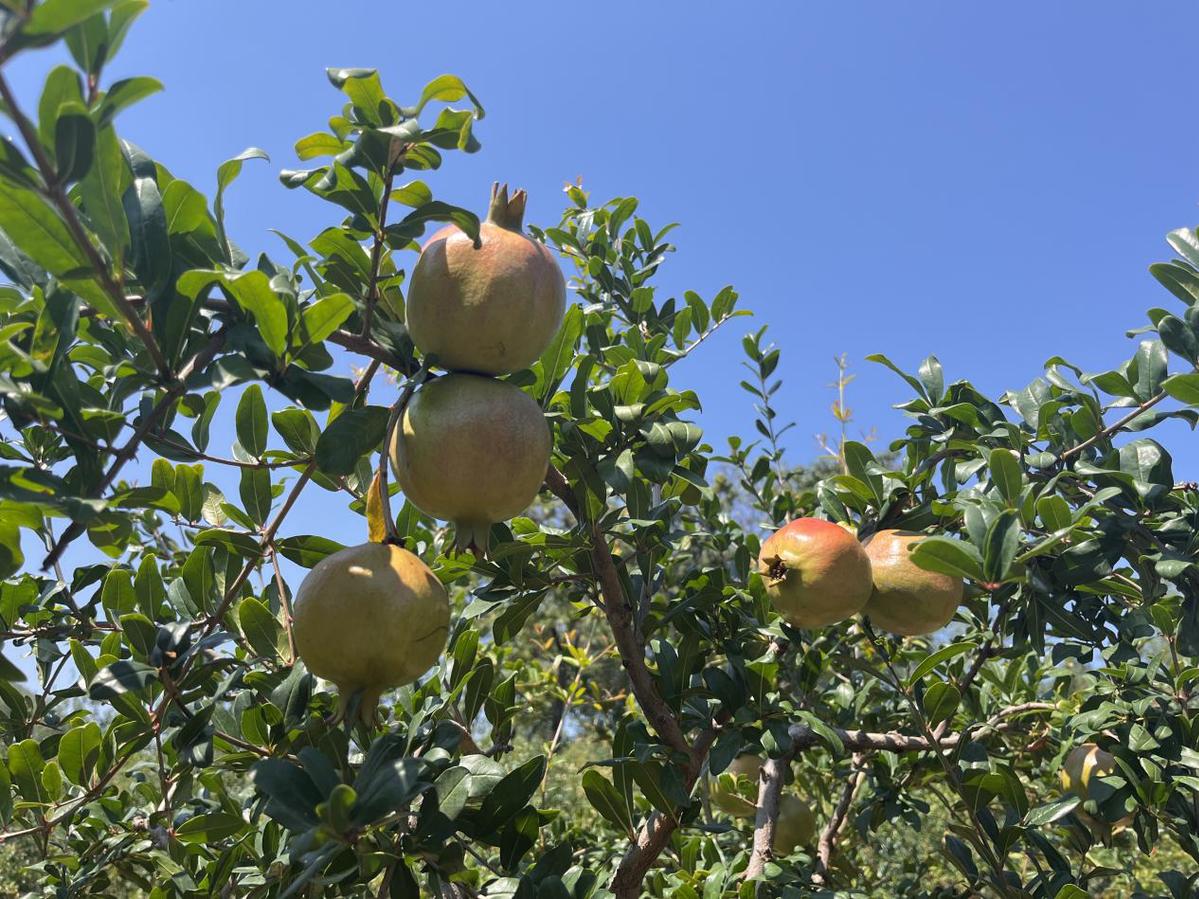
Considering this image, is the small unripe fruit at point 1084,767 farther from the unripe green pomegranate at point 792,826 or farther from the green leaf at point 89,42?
the green leaf at point 89,42

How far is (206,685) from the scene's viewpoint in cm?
156

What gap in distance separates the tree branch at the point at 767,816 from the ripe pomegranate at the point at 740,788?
8cm

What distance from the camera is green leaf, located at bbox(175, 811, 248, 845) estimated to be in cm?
146

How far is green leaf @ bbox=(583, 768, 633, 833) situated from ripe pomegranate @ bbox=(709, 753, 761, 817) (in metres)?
0.51

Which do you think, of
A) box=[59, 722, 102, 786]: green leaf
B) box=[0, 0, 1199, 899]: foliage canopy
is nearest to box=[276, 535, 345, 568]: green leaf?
box=[0, 0, 1199, 899]: foliage canopy

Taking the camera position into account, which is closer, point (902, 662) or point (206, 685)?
point (206, 685)

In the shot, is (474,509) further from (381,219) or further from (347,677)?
(381,219)

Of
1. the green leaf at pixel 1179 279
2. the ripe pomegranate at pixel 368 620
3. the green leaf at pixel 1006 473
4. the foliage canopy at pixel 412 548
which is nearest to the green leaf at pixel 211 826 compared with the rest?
the foliage canopy at pixel 412 548

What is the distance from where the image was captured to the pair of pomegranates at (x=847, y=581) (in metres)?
1.66

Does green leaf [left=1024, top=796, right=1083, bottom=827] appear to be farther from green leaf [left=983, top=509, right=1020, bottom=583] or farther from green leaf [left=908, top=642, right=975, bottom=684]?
green leaf [left=983, top=509, right=1020, bottom=583]

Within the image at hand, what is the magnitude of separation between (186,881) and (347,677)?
925mm

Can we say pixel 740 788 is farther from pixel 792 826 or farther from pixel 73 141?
pixel 73 141

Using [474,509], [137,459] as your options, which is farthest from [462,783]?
[137,459]

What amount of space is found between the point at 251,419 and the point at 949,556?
114 cm
